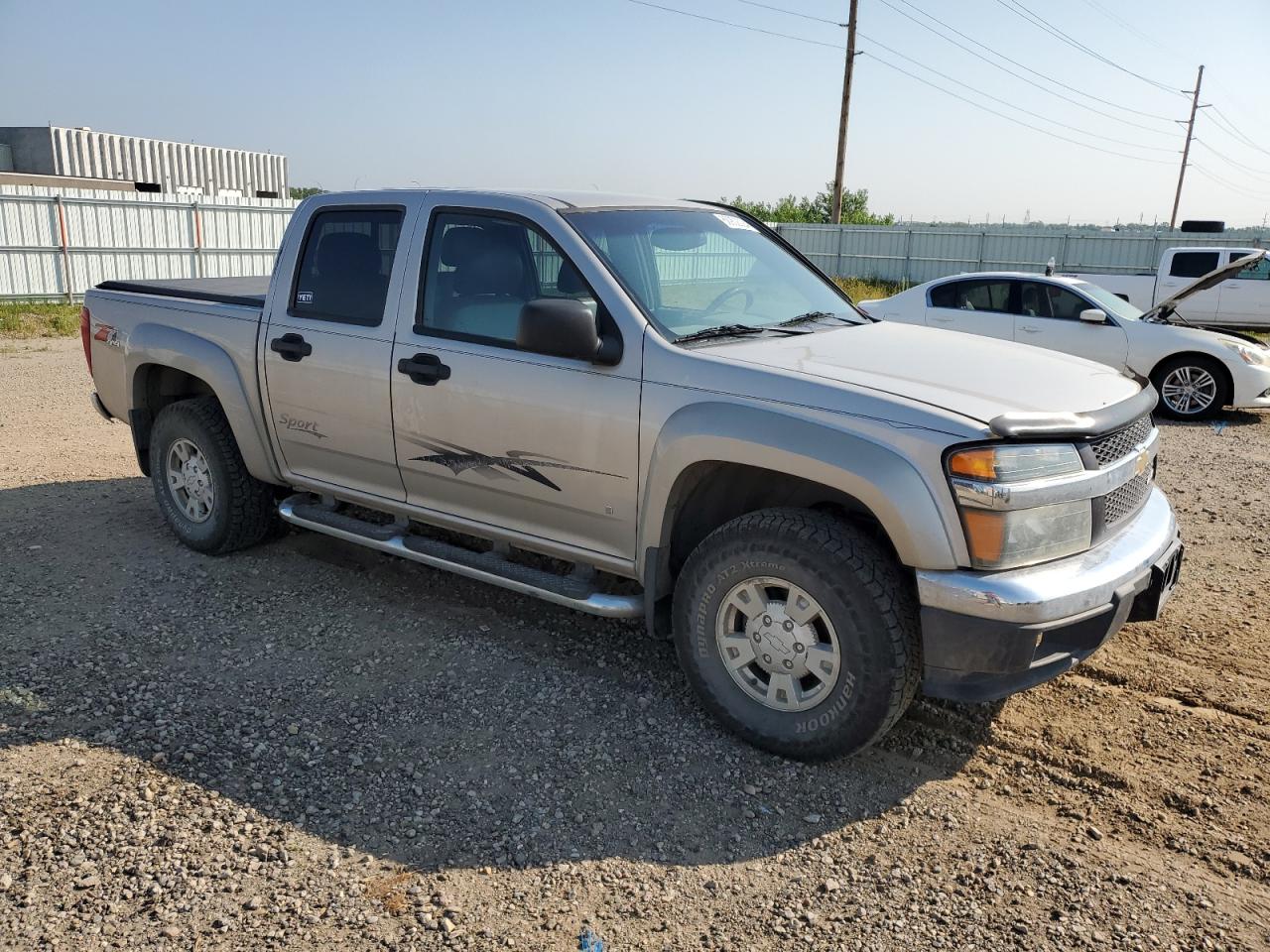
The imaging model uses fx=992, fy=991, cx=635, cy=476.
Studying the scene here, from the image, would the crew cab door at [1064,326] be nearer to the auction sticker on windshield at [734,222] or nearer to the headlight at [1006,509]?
the auction sticker on windshield at [734,222]

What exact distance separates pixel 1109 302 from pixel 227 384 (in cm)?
956

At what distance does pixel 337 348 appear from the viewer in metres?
4.69

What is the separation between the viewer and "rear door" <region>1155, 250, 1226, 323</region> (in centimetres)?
1683

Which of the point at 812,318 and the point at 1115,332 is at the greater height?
the point at 812,318

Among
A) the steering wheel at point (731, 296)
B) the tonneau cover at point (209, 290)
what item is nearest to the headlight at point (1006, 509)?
the steering wheel at point (731, 296)

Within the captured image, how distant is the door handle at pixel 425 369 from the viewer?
14.1 ft

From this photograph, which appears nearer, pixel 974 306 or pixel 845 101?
pixel 974 306

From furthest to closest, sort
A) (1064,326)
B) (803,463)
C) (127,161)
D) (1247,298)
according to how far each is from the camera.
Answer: (127,161)
(1247,298)
(1064,326)
(803,463)

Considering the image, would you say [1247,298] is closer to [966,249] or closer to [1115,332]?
[1115,332]

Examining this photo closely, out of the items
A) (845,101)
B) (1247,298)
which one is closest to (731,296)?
(1247,298)

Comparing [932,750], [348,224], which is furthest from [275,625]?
[932,750]

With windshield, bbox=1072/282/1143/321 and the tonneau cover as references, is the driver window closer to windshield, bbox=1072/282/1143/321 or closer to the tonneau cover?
the tonneau cover

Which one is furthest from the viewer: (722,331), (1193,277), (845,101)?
(845,101)

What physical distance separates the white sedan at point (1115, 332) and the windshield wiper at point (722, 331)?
631cm
